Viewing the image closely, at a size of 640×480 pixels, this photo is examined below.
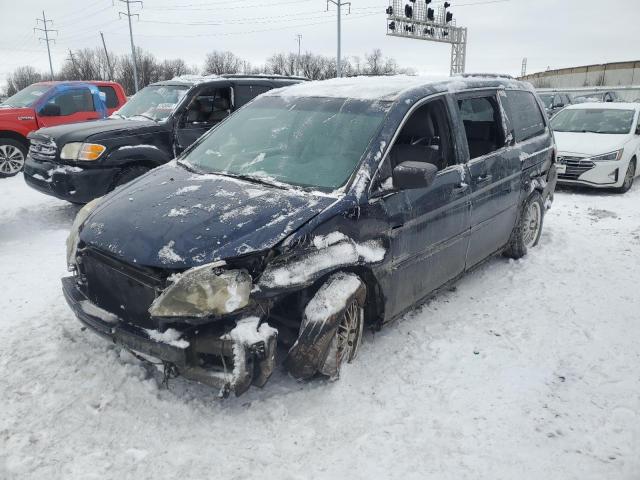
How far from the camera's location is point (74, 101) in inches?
413

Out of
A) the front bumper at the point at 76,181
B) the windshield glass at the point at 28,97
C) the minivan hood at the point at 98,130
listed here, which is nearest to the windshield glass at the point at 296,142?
the front bumper at the point at 76,181

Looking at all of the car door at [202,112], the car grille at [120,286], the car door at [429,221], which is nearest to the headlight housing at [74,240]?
the car grille at [120,286]

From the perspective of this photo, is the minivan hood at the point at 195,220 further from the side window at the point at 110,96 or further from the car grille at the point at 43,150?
the side window at the point at 110,96

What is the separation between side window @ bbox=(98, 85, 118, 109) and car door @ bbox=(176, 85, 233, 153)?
5.18 m

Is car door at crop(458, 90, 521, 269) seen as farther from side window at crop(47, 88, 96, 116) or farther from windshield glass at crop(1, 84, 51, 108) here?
windshield glass at crop(1, 84, 51, 108)

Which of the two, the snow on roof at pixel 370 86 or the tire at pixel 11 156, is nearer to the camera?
the snow on roof at pixel 370 86

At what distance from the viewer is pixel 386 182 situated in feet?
11.0

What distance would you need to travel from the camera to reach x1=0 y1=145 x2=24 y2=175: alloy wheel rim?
9.72 metres

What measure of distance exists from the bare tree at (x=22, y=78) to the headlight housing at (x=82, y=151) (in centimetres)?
9004

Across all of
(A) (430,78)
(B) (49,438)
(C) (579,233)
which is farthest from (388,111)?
(C) (579,233)

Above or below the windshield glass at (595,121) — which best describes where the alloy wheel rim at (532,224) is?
below

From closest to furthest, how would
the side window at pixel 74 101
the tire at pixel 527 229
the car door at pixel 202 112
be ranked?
the tire at pixel 527 229
the car door at pixel 202 112
the side window at pixel 74 101

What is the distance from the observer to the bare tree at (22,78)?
83.5 metres

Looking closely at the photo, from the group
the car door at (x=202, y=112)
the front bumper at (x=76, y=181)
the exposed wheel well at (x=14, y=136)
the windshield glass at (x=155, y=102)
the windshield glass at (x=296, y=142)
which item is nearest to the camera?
the windshield glass at (x=296, y=142)
